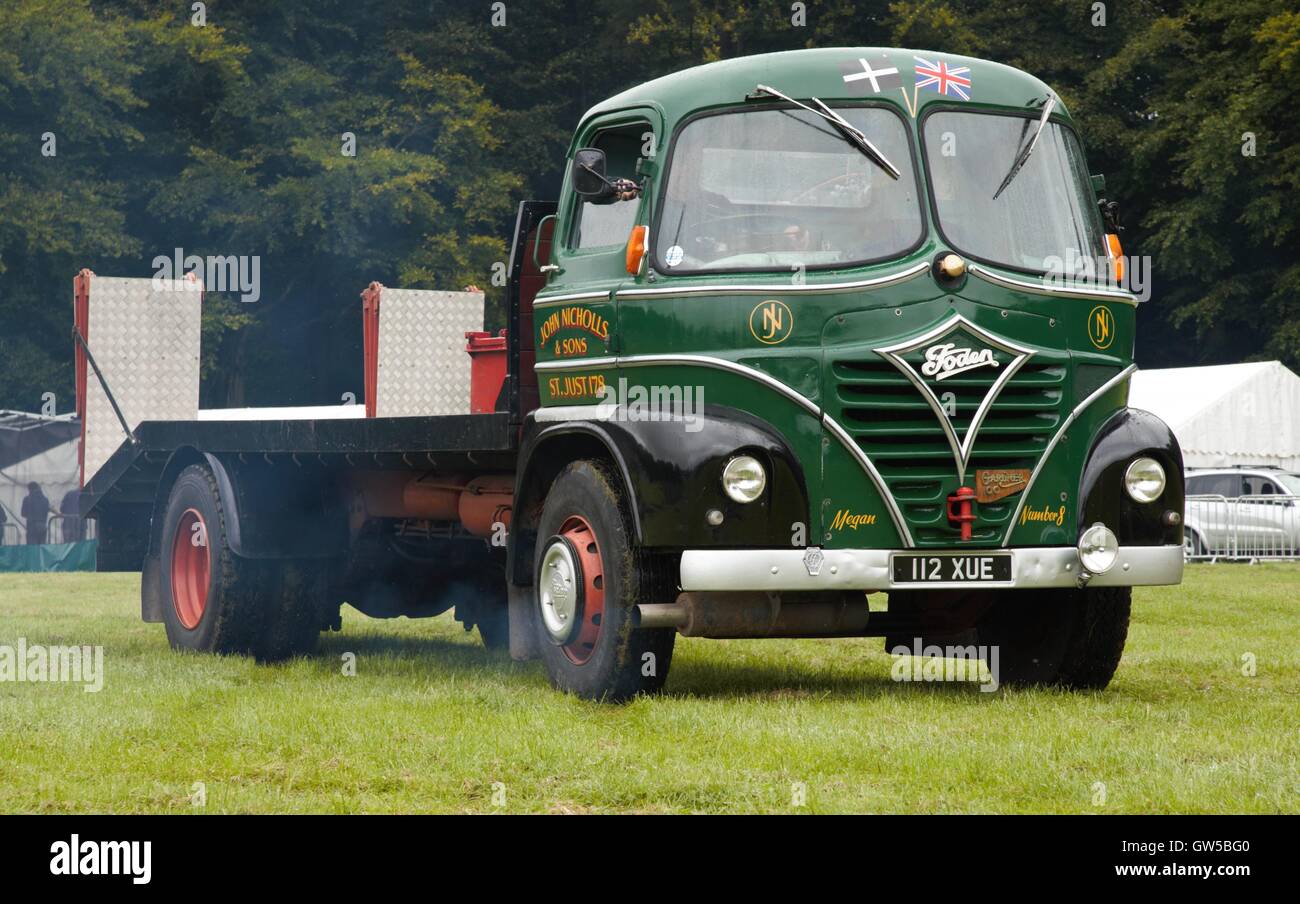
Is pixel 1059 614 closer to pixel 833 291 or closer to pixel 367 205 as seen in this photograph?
pixel 833 291

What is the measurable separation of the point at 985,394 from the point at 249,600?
5.13m

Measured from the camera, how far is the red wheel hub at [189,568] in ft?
42.8

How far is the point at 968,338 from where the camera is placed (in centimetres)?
947

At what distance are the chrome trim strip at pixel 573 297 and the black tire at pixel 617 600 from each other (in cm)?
83

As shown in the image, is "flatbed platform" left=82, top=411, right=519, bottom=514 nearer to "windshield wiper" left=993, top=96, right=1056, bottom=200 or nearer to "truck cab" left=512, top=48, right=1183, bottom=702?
"truck cab" left=512, top=48, right=1183, bottom=702

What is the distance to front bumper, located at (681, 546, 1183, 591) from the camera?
29.8 ft

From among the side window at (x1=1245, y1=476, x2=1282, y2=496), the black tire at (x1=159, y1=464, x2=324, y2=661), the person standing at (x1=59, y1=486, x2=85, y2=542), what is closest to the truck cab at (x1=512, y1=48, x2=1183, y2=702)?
the black tire at (x1=159, y1=464, x2=324, y2=661)

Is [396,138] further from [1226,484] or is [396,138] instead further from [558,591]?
[558,591]

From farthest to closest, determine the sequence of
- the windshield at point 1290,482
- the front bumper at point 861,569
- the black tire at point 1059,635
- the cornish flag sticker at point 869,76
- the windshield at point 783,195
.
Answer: the windshield at point 1290,482, the black tire at point 1059,635, the cornish flag sticker at point 869,76, the windshield at point 783,195, the front bumper at point 861,569

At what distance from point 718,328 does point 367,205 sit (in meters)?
33.1

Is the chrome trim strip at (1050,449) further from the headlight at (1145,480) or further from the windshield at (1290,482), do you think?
the windshield at (1290,482)

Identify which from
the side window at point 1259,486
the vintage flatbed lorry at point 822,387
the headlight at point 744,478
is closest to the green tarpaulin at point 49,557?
the side window at point 1259,486

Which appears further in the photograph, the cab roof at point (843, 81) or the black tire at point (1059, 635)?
the black tire at point (1059, 635)

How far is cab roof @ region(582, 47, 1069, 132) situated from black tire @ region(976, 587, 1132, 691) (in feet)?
8.34
